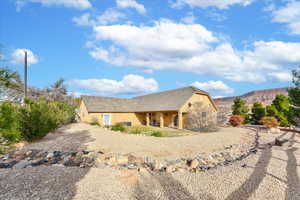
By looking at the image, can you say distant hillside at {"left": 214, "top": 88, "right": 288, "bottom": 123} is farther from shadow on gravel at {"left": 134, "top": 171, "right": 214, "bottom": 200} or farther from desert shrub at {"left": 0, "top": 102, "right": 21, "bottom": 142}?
desert shrub at {"left": 0, "top": 102, "right": 21, "bottom": 142}

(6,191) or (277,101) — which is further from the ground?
(277,101)

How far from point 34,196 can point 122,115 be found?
20.5m

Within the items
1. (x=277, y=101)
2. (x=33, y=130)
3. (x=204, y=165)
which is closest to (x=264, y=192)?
(x=204, y=165)

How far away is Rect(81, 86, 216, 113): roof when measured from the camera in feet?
67.9

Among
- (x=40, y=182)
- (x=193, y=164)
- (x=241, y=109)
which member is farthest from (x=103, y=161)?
(x=241, y=109)

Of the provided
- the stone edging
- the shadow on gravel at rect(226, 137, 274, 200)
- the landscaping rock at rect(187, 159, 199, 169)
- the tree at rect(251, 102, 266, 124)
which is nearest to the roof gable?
the tree at rect(251, 102, 266, 124)

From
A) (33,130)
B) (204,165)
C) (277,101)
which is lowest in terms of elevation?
(204,165)

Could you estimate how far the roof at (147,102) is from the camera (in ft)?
67.9

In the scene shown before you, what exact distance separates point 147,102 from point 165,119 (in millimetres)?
4511

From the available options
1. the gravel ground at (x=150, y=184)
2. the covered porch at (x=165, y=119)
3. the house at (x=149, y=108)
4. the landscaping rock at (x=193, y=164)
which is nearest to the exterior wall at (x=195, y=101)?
the house at (x=149, y=108)

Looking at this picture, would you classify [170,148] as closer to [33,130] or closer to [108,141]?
[108,141]

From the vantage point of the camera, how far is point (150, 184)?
4.36 m

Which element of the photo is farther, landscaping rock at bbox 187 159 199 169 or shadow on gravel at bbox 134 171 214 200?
landscaping rock at bbox 187 159 199 169

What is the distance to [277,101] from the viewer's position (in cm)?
1955
